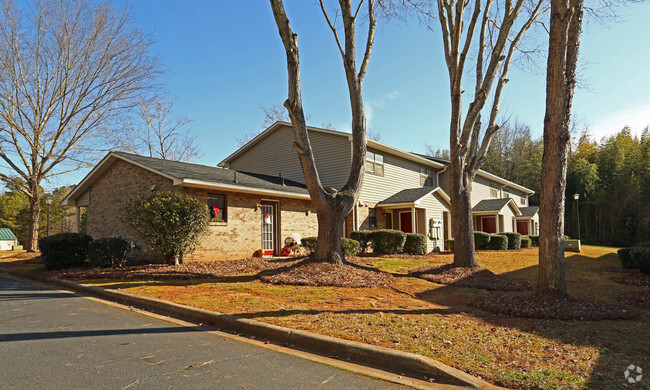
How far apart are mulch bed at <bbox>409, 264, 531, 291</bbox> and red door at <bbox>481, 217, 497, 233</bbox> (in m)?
20.6

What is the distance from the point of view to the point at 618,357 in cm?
432

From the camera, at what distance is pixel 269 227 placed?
16.7m

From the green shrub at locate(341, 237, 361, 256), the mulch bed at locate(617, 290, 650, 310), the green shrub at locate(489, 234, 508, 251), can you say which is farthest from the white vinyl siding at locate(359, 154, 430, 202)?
the mulch bed at locate(617, 290, 650, 310)

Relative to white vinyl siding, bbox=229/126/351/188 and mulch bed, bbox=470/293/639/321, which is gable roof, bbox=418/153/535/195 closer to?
white vinyl siding, bbox=229/126/351/188

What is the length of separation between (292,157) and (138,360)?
17585 millimetres

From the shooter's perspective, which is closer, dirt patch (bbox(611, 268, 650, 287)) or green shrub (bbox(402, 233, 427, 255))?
dirt patch (bbox(611, 268, 650, 287))

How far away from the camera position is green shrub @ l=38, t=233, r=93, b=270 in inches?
483

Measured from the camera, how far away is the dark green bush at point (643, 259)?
1192 cm

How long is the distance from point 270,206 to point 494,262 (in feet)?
31.1

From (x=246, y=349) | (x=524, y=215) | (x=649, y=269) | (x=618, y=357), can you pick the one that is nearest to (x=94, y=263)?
(x=246, y=349)

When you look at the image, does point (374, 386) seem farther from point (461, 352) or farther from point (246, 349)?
point (246, 349)

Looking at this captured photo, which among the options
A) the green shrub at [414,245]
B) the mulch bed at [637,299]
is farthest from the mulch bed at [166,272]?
the mulch bed at [637,299]

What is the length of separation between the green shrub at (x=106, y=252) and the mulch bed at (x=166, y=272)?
38 centimetres

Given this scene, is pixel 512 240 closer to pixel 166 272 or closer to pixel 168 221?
pixel 168 221
